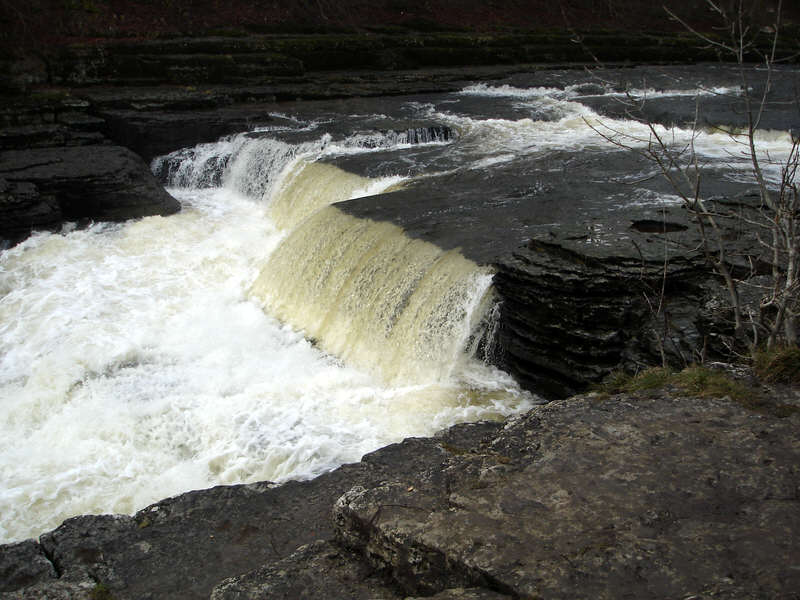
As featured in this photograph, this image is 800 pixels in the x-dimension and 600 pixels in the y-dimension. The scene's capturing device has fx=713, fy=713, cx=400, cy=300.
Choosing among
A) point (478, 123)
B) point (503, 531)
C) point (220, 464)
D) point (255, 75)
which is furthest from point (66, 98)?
point (503, 531)

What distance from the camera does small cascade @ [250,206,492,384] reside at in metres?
6.63

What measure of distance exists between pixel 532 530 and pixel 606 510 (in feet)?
1.11

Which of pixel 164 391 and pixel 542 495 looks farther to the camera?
pixel 164 391

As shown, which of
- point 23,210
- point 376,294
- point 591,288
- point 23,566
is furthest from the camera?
point 23,210

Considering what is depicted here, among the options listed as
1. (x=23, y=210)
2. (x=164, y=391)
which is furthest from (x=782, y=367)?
(x=23, y=210)

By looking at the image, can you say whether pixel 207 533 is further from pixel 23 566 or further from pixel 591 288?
pixel 591 288

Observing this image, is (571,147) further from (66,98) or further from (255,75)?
(66,98)

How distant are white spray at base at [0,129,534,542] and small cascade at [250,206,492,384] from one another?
5.6 inches

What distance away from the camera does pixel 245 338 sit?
789 centimetres

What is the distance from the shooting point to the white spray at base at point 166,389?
539 cm

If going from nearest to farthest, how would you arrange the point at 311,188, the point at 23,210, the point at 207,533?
the point at 207,533, the point at 23,210, the point at 311,188


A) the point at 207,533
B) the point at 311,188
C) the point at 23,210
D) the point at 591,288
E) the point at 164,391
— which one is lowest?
the point at 164,391

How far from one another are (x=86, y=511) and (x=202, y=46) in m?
13.3

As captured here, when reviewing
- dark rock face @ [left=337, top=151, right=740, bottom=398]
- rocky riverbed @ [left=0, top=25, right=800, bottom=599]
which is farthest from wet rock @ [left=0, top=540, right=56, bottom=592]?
dark rock face @ [left=337, top=151, right=740, bottom=398]
